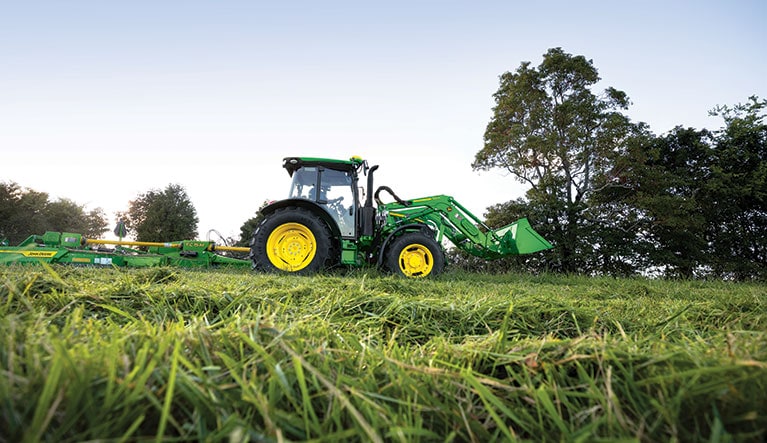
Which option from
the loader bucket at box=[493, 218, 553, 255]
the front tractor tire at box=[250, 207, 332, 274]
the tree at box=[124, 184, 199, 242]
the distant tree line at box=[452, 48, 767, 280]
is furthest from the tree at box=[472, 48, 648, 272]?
the tree at box=[124, 184, 199, 242]

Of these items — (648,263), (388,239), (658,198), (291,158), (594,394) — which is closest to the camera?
(594,394)

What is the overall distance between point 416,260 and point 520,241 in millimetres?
2275

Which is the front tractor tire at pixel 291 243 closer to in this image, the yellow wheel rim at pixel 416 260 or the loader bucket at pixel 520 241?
the yellow wheel rim at pixel 416 260

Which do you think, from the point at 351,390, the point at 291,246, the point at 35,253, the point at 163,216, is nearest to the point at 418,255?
the point at 291,246

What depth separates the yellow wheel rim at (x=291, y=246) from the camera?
21.5 ft

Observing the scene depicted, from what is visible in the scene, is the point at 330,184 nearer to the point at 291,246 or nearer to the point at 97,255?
the point at 291,246

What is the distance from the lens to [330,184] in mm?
7137

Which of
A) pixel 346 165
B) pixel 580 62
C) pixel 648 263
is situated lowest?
pixel 648 263

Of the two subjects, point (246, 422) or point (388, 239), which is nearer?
point (246, 422)

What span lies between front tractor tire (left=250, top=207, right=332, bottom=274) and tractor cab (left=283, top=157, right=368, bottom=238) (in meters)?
0.48

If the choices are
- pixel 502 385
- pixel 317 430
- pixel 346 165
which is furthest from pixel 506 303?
pixel 346 165

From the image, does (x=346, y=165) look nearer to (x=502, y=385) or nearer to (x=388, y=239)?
(x=388, y=239)

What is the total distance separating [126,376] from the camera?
0.65m

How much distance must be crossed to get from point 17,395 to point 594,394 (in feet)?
A: 3.21
